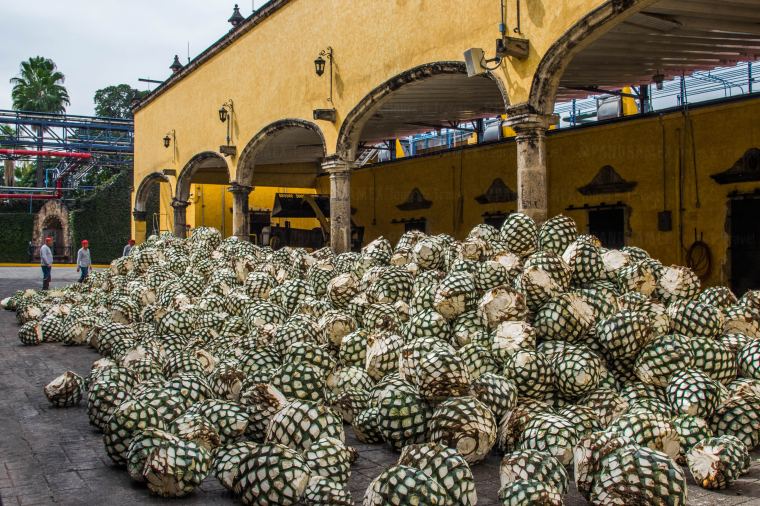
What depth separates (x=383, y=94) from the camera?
37.4ft

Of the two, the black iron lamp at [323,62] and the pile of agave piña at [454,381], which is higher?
the black iron lamp at [323,62]

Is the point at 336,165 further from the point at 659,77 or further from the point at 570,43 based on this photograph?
the point at 659,77

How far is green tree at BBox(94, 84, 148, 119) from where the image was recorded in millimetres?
57469

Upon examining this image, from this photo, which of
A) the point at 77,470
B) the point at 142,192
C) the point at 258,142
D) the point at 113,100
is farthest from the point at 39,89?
the point at 77,470

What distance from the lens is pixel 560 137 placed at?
1373 centimetres

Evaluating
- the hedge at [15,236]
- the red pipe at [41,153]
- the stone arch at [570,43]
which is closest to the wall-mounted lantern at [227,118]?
the stone arch at [570,43]

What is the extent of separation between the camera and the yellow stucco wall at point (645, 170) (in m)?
Result: 11.0

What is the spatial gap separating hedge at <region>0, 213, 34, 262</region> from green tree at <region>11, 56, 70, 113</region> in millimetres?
14559

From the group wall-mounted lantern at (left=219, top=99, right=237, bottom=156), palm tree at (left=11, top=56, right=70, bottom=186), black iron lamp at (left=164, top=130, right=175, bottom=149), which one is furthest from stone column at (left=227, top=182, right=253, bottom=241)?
palm tree at (left=11, top=56, right=70, bottom=186)

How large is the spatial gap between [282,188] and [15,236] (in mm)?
18803

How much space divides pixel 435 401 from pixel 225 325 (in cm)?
306

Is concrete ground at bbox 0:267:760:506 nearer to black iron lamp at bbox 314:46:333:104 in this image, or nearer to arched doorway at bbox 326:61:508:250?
arched doorway at bbox 326:61:508:250

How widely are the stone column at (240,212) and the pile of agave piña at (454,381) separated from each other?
29.4 ft

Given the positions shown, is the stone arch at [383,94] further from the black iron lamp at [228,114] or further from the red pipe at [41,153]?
the red pipe at [41,153]
